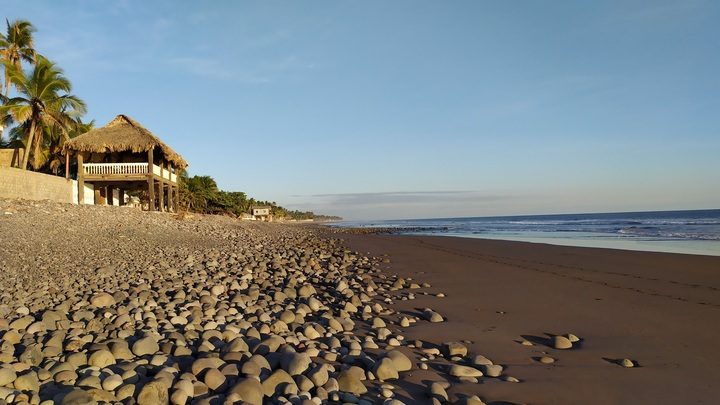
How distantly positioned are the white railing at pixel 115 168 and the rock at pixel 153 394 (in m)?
19.4

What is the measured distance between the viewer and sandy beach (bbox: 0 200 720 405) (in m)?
3.11

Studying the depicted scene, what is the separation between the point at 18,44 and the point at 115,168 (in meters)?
14.9

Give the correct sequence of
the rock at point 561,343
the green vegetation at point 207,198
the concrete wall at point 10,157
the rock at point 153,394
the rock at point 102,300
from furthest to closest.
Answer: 1. the green vegetation at point 207,198
2. the concrete wall at point 10,157
3. the rock at point 102,300
4. the rock at point 561,343
5. the rock at point 153,394

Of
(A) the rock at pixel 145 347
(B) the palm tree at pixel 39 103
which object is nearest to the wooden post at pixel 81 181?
(B) the palm tree at pixel 39 103

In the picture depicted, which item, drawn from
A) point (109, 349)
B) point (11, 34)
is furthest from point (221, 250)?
point (11, 34)

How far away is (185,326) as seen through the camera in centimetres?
450

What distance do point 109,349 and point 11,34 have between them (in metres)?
32.6

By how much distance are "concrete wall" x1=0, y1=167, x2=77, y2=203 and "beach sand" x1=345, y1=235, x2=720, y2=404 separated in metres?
14.1

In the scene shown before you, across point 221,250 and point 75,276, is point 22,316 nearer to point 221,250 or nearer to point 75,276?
point 75,276

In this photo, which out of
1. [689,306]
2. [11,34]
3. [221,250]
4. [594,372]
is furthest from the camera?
[11,34]

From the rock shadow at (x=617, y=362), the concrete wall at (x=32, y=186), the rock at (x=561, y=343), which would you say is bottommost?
the rock shadow at (x=617, y=362)

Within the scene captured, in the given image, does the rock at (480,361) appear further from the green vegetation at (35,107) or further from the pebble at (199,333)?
the green vegetation at (35,107)

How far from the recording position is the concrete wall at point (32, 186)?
611 inches

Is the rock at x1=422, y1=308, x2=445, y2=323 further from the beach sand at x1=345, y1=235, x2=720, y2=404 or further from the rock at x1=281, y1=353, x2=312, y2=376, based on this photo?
the rock at x1=281, y1=353, x2=312, y2=376
